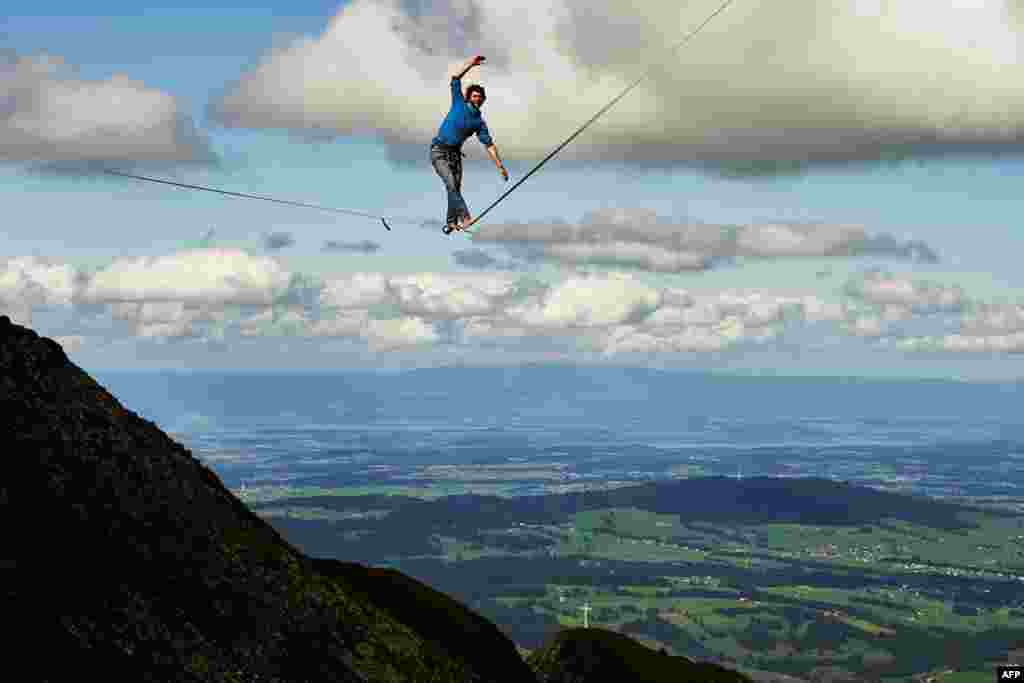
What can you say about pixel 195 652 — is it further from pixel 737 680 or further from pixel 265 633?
pixel 737 680

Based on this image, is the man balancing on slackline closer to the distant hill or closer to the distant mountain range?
the distant mountain range

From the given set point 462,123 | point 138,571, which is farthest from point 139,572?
point 462,123

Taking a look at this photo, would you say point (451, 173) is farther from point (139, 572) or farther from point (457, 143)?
point (139, 572)

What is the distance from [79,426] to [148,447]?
5.13 m

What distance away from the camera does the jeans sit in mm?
39875

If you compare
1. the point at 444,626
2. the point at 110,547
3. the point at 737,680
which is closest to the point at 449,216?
the point at 110,547

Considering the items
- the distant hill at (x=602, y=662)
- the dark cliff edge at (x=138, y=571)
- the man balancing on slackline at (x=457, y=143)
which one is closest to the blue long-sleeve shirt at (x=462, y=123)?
the man balancing on slackline at (x=457, y=143)

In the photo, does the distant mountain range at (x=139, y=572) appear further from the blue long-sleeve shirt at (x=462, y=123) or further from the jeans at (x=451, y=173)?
the blue long-sleeve shirt at (x=462, y=123)

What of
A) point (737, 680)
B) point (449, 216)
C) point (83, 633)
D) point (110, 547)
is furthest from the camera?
point (737, 680)

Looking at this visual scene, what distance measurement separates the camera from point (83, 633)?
3881 cm

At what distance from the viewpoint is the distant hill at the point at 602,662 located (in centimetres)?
9125

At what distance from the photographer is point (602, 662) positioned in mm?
92938

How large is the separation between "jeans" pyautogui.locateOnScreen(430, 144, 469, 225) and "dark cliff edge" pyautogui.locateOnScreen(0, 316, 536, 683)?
2091 centimetres

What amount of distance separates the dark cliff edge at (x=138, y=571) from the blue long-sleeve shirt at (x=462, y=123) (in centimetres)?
2330
